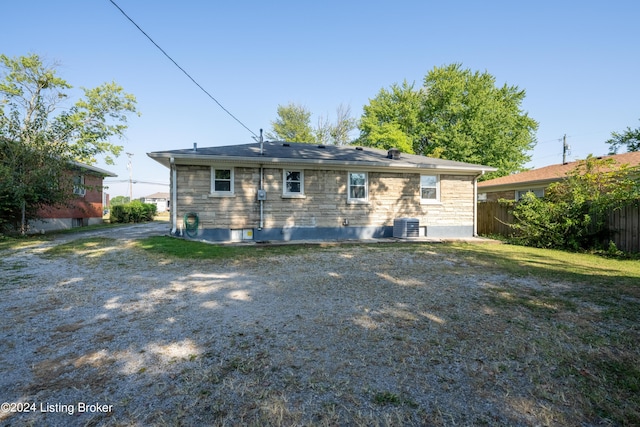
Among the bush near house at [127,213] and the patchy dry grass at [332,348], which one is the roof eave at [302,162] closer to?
the patchy dry grass at [332,348]

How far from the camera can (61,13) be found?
340 inches

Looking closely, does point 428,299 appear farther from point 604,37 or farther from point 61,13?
point 604,37

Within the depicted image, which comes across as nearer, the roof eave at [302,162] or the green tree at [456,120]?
the roof eave at [302,162]

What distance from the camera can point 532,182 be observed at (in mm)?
16547

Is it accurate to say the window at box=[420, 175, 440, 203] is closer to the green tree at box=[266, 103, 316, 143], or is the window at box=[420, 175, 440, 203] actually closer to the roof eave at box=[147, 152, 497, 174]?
the roof eave at box=[147, 152, 497, 174]

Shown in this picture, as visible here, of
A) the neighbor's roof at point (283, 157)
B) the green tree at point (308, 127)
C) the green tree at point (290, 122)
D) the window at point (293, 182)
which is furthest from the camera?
the green tree at point (290, 122)

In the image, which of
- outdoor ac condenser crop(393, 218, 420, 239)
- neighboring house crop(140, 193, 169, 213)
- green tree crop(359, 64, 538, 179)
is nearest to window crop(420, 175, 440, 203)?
outdoor ac condenser crop(393, 218, 420, 239)

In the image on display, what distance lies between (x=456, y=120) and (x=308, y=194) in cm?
2429

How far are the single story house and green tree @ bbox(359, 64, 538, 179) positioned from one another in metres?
15.5

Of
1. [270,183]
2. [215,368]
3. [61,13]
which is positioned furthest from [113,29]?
[215,368]

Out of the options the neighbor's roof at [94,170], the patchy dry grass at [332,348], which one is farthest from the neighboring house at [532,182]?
the neighbor's roof at [94,170]

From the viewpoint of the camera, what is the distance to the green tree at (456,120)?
27.2 metres

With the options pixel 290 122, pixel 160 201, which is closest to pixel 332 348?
pixel 290 122

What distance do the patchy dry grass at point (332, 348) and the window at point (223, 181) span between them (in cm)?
544
